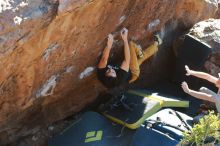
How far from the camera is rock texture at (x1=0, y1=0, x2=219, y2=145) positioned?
5098 millimetres

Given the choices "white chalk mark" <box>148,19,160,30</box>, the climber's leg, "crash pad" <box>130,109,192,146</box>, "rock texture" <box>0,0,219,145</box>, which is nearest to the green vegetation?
"crash pad" <box>130,109,192,146</box>

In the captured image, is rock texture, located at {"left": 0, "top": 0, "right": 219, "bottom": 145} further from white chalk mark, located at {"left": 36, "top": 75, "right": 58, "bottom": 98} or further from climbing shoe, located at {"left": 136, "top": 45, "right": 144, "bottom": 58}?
climbing shoe, located at {"left": 136, "top": 45, "right": 144, "bottom": 58}

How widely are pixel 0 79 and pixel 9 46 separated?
53 centimetres

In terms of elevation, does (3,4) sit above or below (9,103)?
above

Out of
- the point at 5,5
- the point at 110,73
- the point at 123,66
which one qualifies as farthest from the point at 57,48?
the point at 123,66

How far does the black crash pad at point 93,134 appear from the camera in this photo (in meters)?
6.60

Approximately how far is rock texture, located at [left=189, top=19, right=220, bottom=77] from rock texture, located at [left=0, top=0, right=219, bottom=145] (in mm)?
472

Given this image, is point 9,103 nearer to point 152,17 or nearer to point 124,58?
point 124,58

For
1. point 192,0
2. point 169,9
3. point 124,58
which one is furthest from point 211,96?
point 192,0

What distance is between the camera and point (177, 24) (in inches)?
338

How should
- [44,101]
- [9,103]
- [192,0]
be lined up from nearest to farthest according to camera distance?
[9,103] < [44,101] < [192,0]

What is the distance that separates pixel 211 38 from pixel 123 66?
1937mm

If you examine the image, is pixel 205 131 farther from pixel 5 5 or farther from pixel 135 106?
pixel 5 5

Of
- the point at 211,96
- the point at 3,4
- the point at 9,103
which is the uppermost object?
the point at 3,4
